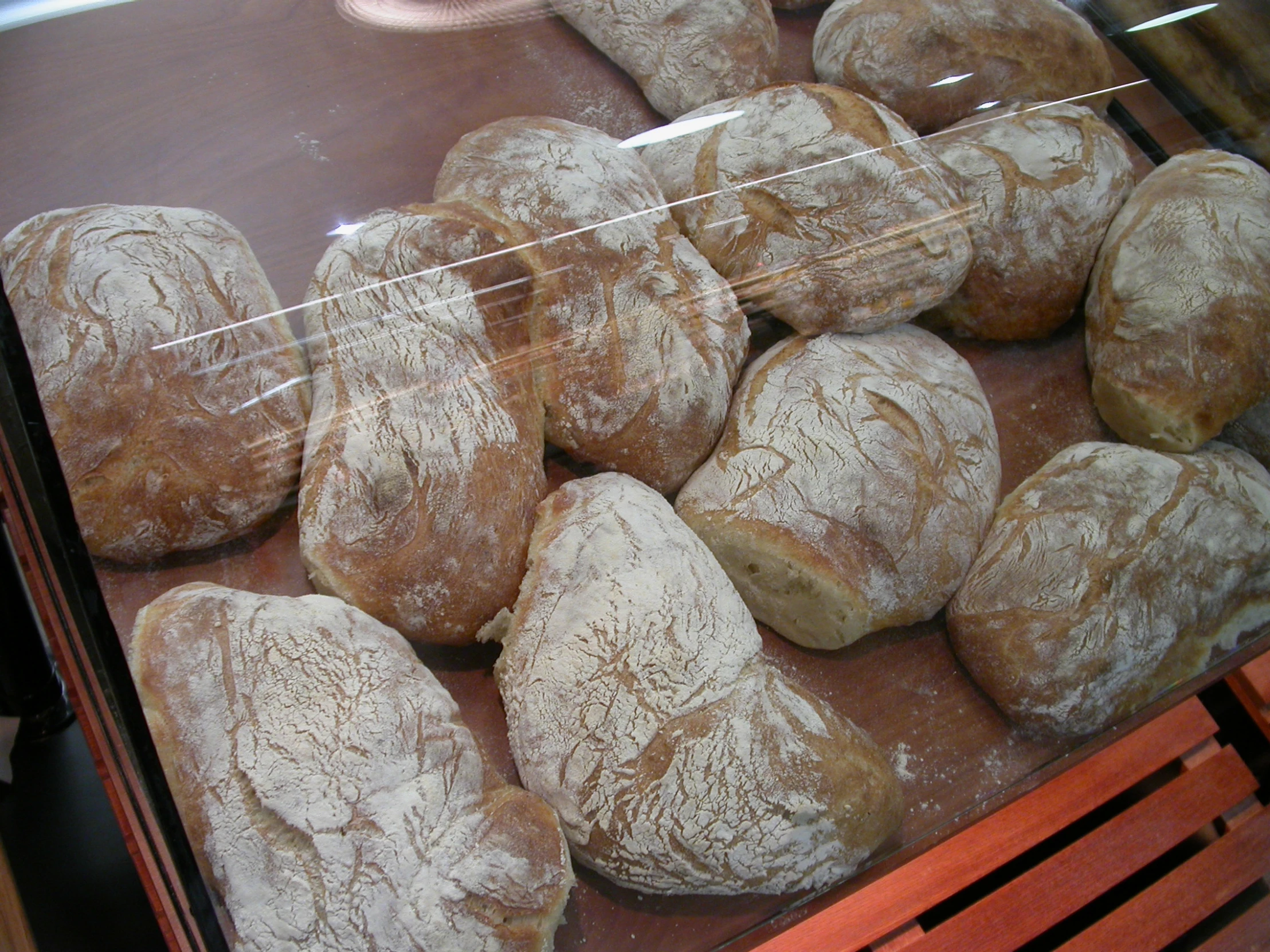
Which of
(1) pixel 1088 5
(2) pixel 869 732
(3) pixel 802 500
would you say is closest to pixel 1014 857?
(2) pixel 869 732

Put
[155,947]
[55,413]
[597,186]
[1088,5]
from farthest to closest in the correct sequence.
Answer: [1088,5] → [155,947] → [597,186] → [55,413]

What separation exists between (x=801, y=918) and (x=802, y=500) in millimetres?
497

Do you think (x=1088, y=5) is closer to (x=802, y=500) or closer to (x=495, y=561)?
(x=802, y=500)

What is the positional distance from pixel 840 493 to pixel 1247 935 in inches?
34.7

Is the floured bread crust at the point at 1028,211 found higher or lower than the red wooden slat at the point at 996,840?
higher

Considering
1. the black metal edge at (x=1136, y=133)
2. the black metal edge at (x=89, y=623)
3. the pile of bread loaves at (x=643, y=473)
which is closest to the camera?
the black metal edge at (x=89, y=623)

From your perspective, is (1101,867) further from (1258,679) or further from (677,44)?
(677,44)

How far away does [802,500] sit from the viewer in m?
1.18

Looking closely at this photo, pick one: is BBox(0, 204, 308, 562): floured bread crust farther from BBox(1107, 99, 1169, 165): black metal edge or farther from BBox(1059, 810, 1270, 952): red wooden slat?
BBox(1107, 99, 1169, 165): black metal edge

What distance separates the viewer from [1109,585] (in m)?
1.23

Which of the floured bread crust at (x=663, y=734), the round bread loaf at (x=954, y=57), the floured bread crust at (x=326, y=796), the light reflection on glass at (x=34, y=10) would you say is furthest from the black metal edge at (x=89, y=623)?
the round bread loaf at (x=954, y=57)

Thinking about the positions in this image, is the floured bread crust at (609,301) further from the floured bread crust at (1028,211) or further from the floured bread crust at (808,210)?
the floured bread crust at (1028,211)

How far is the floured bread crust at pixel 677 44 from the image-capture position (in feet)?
4.64

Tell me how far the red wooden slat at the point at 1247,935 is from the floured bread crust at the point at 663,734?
0.60m
